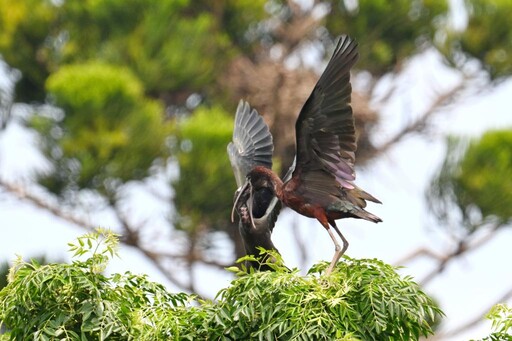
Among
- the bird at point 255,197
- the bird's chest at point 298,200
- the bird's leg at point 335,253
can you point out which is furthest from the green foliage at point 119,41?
the bird's leg at point 335,253

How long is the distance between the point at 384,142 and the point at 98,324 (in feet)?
38.3

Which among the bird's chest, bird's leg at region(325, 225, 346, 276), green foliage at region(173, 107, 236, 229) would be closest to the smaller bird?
the bird's chest

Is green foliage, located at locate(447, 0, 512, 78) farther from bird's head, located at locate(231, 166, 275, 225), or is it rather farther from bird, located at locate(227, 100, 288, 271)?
bird's head, located at locate(231, 166, 275, 225)

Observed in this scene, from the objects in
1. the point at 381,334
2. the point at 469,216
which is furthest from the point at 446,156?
the point at 381,334

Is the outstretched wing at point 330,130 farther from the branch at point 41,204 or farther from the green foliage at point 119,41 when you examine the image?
the branch at point 41,204

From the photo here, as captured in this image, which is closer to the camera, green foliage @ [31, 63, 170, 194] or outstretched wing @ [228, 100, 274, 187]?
outstretched wing @ [228, 100, 274, 187]

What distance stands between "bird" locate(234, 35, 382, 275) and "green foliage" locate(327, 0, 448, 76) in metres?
11.4

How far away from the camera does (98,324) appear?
4.77 meters

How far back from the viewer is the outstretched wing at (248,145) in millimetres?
6051

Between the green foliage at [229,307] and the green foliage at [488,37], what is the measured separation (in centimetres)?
1141

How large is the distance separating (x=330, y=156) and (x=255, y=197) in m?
0.61

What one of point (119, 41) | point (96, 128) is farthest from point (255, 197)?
point (119, 41)

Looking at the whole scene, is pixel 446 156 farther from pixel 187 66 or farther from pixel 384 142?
pixel 187 66

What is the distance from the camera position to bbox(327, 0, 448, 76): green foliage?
1661cm
